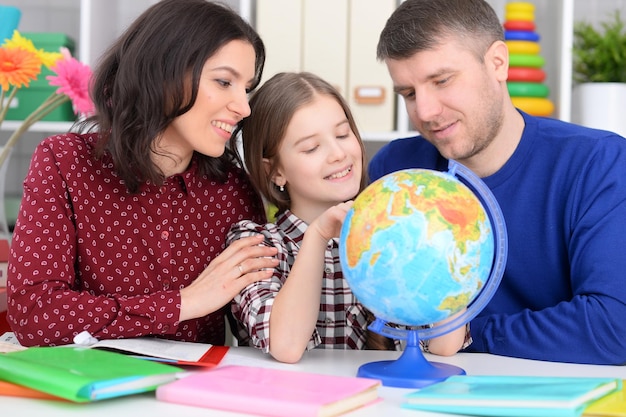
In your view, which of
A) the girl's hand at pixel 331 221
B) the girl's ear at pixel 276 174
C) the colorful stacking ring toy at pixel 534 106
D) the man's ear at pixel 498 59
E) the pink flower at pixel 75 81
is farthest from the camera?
the colorful stacking ring toy at pixel 534 106

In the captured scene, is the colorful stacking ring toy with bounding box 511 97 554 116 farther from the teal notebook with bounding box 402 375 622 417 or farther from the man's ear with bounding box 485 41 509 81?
the teal notebook with bounding box 402 375 622 417

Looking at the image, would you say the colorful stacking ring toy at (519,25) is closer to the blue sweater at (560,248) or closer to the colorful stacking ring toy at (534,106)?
the colorful stacking ring toy at (534,106)

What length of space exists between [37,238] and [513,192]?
1100 millimetres

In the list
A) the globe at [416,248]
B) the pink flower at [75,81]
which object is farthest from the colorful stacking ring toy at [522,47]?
the globe at [416,248]

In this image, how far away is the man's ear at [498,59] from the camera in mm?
2064

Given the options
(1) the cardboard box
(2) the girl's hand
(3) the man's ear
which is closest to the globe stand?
(2) the girl's hand

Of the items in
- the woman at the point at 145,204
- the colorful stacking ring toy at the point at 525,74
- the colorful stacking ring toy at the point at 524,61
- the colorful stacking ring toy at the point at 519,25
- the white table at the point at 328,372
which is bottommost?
the white table at the point at 328,372

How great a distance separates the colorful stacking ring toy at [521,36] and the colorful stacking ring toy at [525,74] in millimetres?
112

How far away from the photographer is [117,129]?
1828 mm

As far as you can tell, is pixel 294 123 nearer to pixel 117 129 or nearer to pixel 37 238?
pixel 117 129

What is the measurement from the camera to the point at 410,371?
4.63ft

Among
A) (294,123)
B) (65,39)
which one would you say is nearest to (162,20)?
(294,123)

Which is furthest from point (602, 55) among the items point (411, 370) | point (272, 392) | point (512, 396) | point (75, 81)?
point (272, 392)

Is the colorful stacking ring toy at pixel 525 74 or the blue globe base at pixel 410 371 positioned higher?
the colorful stacking ring toy at pixel 525 74
